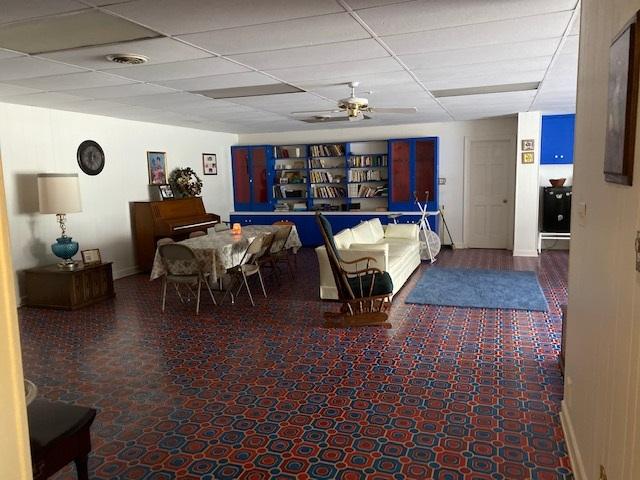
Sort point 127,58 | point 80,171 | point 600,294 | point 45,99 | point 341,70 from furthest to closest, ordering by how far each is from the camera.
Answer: point 80,171, point 45,99, point 341,70, point 127,58, point 600,294

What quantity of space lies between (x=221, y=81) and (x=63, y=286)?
3059mm

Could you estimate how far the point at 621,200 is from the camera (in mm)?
1760

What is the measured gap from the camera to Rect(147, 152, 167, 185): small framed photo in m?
8.03

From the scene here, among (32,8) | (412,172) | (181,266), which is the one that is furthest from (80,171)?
(412,172)

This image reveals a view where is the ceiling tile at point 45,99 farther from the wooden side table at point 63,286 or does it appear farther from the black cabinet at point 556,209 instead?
the black cabinet at point 556,209

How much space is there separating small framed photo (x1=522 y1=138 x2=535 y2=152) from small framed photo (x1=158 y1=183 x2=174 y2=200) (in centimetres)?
598

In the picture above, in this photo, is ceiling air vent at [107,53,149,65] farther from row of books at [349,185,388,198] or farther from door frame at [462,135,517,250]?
door frame at [462,135,517,250]

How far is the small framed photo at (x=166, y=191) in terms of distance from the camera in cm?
814

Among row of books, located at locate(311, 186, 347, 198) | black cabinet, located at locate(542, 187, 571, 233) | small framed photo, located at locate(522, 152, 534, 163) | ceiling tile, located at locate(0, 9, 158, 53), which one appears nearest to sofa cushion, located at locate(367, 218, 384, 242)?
row of books, located at locate(311, 186, 347, 198)

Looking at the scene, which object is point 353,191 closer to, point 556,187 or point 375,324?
point 556,187

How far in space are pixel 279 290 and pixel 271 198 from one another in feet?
14.1

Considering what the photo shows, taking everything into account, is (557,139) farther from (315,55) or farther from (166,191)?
(166,191)

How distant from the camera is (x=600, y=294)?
6.78 feet

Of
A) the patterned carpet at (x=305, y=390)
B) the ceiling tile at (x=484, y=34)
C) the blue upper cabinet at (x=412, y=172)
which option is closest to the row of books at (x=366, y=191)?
the blue upper cabinet at (x=412, y=172)
